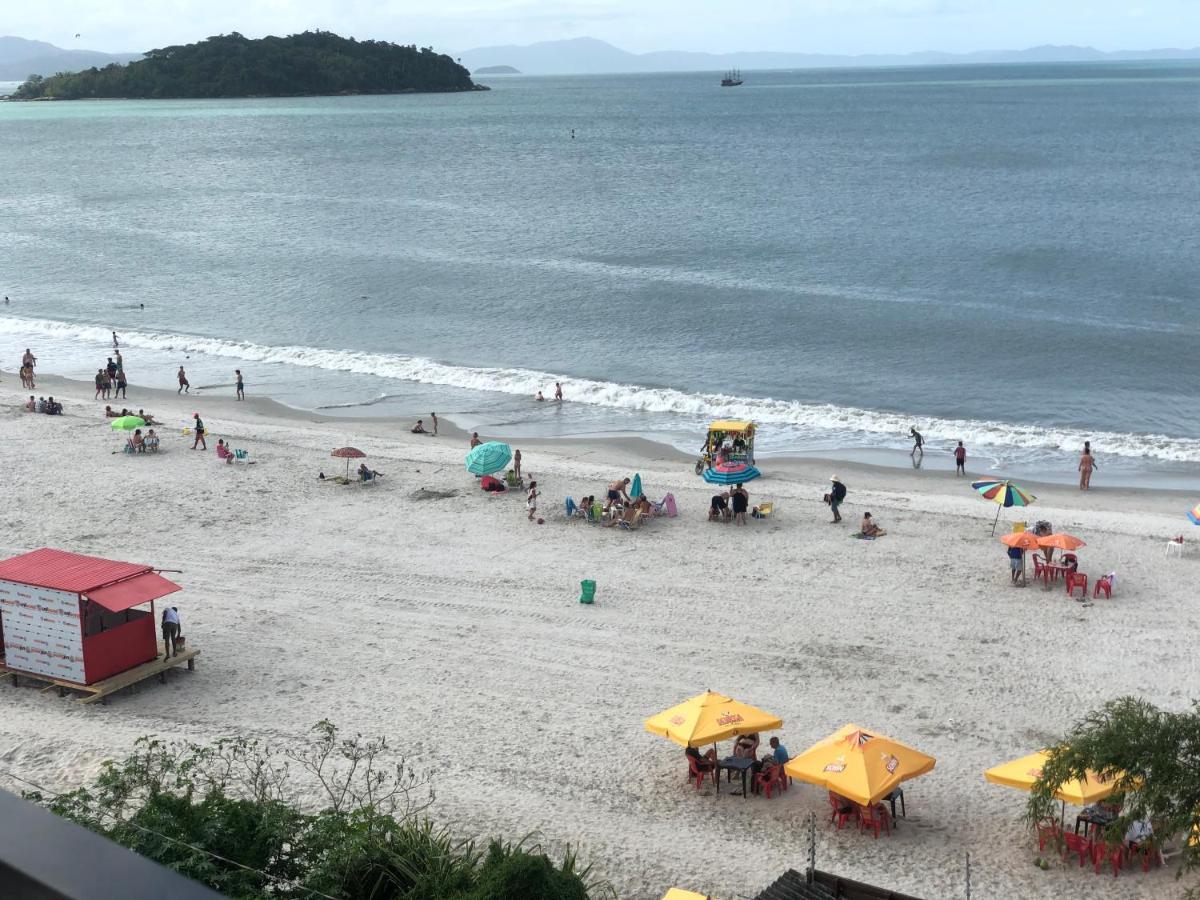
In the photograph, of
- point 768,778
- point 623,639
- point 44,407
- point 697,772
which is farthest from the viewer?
point 44,407

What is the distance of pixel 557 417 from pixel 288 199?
62.6 m

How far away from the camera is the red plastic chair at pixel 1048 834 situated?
1384cm

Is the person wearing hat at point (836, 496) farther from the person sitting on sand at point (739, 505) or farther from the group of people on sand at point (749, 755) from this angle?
the group of people on sand at point (749, 755)

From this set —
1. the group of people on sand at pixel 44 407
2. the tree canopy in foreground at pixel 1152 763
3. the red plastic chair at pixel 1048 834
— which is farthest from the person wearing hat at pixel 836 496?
the group of people on sand at pixel 44 407

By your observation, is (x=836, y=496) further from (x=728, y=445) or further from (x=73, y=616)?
(x=73, y=616)

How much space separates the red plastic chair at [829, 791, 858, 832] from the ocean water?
1939 centimetres

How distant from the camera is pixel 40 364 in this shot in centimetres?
4459

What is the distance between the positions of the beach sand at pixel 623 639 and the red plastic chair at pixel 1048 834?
0.17 m

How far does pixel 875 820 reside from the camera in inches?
565

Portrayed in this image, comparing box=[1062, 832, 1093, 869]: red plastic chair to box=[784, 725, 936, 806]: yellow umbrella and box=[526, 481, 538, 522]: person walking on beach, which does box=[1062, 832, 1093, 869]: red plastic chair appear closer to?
box=[784, 725, 936, 806]: yellow umbrella

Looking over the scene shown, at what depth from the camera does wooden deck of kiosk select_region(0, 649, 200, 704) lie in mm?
17453

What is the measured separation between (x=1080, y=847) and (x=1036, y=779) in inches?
45.5

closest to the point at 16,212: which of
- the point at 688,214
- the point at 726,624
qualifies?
the point at 688,214

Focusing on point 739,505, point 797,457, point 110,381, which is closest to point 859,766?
point 739,505
